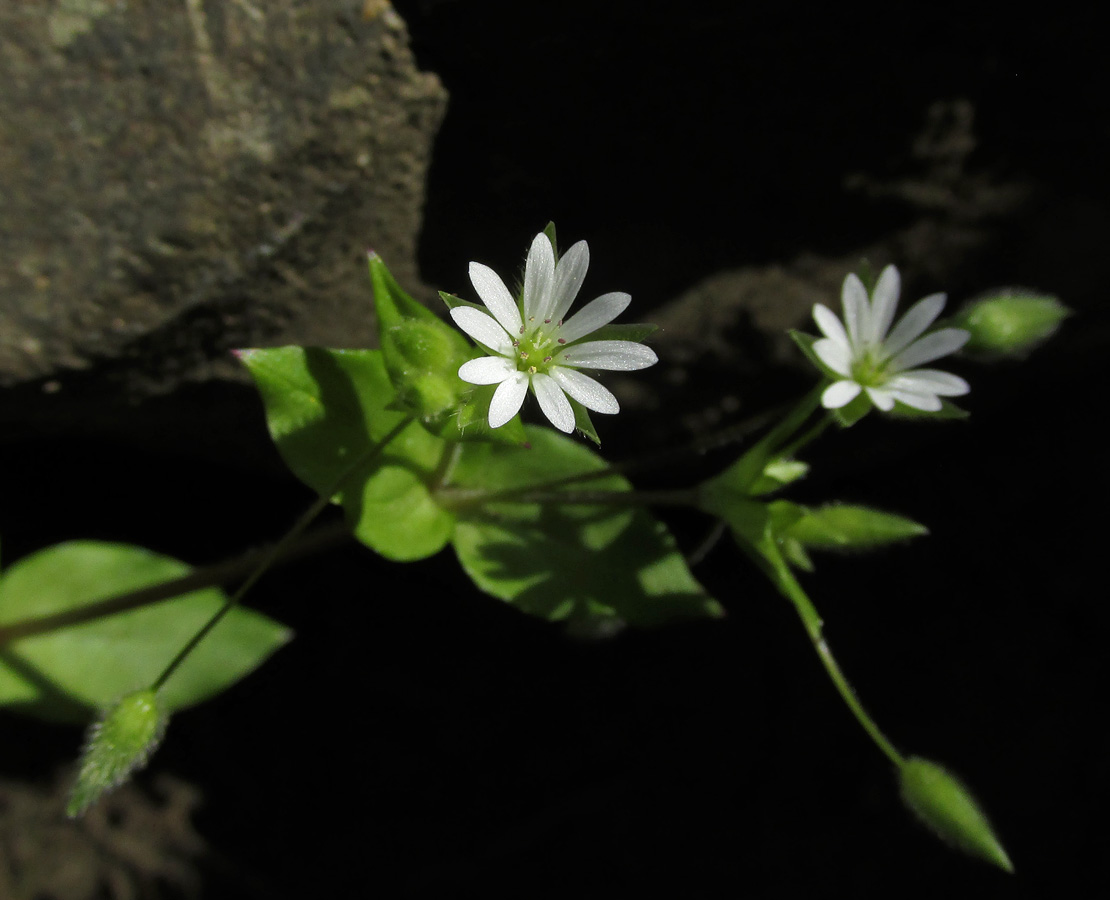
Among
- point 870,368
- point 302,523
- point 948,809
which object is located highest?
point 870,368

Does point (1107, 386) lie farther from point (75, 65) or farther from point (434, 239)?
point (75, 65)

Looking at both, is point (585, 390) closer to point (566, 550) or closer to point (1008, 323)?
point (566, 550)

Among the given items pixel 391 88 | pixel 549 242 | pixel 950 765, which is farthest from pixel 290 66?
pixel 950 765

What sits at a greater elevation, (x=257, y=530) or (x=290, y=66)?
(x=290, y=66)

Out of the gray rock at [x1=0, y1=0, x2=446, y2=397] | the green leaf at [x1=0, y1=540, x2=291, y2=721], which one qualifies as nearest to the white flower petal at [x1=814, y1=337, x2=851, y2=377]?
the gray rock at [x1=0, y1=0, x2=446, y2=397]

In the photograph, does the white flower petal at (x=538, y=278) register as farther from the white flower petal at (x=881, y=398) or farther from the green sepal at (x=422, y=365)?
the white flower petal at (x=881, y=398)

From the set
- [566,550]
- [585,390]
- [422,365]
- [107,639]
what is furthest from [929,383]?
[107,639]
